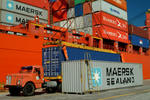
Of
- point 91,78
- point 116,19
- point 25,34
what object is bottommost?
point 91,78

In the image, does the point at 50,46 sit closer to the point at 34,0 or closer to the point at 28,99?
the point at 28,99

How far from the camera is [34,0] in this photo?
2952cm

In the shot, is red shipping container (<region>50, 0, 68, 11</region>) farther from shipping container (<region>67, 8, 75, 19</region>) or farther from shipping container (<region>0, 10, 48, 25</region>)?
shipping container (<region>0, 10, 48, 25</region>)

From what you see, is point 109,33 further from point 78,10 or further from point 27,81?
point 27,81

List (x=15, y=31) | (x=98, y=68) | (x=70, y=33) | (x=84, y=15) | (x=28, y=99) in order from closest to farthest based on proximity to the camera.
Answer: (x=28, y=99) → (x=98, y=68) → (x=15, y=31) → (x=70, y=33) → (x=84, y=15)

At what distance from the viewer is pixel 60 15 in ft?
123

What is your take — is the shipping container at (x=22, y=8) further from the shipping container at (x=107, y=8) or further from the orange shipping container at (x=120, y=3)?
the orange shipping container at (x=120, y=3)

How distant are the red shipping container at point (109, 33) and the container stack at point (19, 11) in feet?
30.8

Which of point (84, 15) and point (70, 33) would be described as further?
point (84, 15)

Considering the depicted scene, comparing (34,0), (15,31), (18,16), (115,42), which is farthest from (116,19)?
(15,31)

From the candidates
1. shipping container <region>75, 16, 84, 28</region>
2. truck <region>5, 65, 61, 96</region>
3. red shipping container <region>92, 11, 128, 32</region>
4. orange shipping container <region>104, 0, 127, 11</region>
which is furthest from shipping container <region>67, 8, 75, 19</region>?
truck <region>5, 65, 61, 96</region>

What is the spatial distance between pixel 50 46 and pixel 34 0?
15442mm

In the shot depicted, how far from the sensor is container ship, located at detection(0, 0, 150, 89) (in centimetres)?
1784

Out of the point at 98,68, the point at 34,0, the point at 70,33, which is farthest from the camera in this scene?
the point at 34,0
